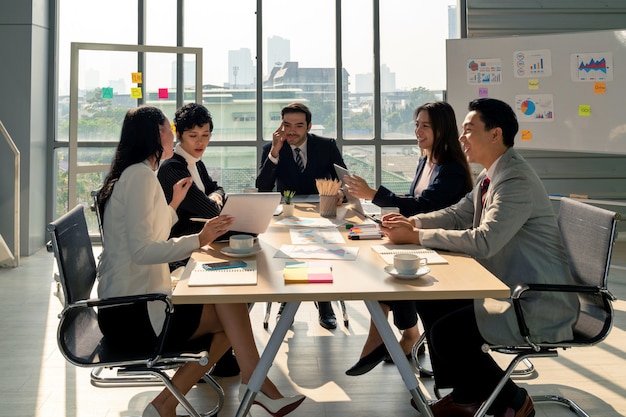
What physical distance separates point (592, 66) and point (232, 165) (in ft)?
11.8

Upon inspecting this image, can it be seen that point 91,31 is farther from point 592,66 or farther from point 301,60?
point 592,66

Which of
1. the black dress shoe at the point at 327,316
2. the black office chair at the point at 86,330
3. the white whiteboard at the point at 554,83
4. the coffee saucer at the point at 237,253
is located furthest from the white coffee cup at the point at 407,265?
the white whiteboard at the point at 554,83

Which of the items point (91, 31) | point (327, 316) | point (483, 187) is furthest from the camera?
point (91, 31)

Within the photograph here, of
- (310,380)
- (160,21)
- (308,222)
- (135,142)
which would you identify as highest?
(160,21)

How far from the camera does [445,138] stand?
11.4 ft

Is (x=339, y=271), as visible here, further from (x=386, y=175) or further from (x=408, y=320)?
(x=386, y=175)

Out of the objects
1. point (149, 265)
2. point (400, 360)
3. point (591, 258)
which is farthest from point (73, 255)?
point (591, 258)

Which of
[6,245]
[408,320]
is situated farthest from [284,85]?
[408,320]

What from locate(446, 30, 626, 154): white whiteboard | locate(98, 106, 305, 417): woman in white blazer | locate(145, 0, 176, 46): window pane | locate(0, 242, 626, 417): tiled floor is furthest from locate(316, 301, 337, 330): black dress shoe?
locate(145, 0, 176, 46): window pane

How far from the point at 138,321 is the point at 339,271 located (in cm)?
77

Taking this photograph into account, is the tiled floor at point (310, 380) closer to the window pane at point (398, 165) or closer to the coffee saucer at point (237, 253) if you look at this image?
the coffee saucer at point (237, 253)

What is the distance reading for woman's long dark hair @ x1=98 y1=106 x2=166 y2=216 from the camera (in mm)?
2521

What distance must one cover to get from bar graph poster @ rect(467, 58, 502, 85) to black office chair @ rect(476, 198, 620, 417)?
3.60 m

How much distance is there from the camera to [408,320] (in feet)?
11.0
